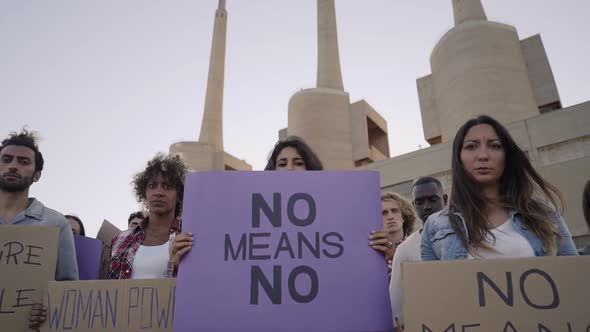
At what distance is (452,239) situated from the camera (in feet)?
7.50

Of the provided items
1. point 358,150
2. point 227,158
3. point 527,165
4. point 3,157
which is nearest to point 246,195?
point 527,165

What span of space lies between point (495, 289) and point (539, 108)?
2529 centimetres

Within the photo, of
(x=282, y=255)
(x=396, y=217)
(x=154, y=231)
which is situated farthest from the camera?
(x=396, y=217)

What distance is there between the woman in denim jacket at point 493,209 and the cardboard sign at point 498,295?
18.2 inches

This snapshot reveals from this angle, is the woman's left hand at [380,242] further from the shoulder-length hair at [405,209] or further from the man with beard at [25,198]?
the shoulder-length hair at [405,209]

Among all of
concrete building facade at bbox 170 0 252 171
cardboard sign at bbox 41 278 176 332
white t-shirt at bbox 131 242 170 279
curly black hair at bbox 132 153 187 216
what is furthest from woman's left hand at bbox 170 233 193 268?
concrete building facade at bbox 170 0 252 171

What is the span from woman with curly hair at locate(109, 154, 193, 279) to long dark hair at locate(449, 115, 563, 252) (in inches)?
69.3

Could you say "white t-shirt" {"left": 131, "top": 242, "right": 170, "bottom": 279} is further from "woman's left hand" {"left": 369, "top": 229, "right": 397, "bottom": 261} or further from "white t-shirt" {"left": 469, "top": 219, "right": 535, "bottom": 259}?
"white t-shirt" {"left": 469, "top": 219, "right": 535, "bottom": 259}

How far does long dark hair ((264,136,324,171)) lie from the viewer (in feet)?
11.1

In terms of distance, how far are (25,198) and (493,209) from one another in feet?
10.4

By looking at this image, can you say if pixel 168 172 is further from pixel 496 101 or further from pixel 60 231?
pixel 496 101

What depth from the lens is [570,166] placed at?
611 inches

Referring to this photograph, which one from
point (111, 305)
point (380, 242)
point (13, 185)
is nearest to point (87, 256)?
point (13, 185)

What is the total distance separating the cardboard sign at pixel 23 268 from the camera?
2.23 meters
